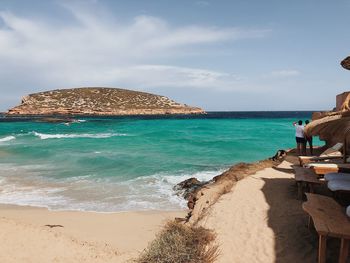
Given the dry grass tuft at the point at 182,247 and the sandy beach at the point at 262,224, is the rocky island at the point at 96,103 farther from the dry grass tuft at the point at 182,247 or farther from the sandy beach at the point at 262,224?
the dry grass tuft at the point at 182,247

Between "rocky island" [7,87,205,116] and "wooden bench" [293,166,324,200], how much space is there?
9479 centimetres

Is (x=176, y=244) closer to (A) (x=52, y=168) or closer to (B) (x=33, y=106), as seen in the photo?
(A) (x=52, y=168)

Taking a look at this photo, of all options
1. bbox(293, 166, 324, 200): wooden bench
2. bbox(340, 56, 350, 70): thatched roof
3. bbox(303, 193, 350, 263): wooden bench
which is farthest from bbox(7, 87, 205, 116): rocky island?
bbox(303, 193, 350, 263): wooden bench

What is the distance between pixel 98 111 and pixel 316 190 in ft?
316

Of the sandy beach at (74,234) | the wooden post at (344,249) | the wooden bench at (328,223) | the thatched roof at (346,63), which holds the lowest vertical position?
the sandy beach at (74,234)

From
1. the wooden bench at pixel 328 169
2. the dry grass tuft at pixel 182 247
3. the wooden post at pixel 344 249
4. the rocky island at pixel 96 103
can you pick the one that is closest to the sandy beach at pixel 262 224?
the dry grass tuft at pixel 182 247

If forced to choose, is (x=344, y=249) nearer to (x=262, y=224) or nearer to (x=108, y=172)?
(x=262, y=224)

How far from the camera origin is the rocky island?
340ft

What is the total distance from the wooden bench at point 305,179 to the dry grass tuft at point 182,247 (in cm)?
302

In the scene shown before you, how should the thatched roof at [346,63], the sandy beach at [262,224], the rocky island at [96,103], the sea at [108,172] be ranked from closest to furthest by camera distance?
1. the sandy beach at [262,224]
2. the thatched roof at [346,63]
3. the sea at [108,172]
4. the rocky island at [96,103]

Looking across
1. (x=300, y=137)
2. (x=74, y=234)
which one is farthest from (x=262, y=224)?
(x=300, y=137)

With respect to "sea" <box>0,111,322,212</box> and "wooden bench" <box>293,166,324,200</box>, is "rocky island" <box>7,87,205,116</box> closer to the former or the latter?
"sea" <box>0,111,322,212</box>

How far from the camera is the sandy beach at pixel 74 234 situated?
8078 mm

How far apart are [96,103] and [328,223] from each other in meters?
109
